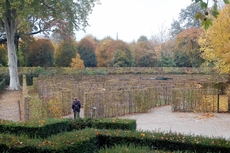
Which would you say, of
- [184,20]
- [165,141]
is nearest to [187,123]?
[165,141]

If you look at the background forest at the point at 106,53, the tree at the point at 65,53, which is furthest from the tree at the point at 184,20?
the tree at the point at 65,53

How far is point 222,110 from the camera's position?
16.7m

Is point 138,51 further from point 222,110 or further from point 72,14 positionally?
point 222,110

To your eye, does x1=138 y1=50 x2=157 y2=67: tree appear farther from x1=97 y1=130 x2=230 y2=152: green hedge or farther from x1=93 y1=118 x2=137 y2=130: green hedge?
x1=97 y1=130 x2=230 y2=152: green hedge

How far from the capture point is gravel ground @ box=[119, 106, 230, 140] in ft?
37.9

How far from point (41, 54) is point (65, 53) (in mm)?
3743

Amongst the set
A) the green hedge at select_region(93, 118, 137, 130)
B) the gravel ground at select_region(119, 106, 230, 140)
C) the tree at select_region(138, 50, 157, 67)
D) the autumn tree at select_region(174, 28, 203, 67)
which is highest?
the autumn tree at select_region(174, 28, 203, 67)

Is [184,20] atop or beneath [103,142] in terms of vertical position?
atop

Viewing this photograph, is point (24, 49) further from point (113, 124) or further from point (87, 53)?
point (113, 124)

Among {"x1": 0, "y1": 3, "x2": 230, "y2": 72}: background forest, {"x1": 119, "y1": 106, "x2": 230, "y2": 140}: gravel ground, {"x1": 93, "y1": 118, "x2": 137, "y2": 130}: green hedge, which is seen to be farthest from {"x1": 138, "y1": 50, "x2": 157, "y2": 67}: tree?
{"x1": 93, "y1": 118, "x2": 137, "y2": 130}: green hedge

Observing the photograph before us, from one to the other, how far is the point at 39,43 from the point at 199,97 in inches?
1183

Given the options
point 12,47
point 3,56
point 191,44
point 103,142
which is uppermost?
point 191,44

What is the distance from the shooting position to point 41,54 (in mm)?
40875

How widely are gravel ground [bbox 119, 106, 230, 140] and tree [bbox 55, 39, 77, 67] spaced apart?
27659 mm
